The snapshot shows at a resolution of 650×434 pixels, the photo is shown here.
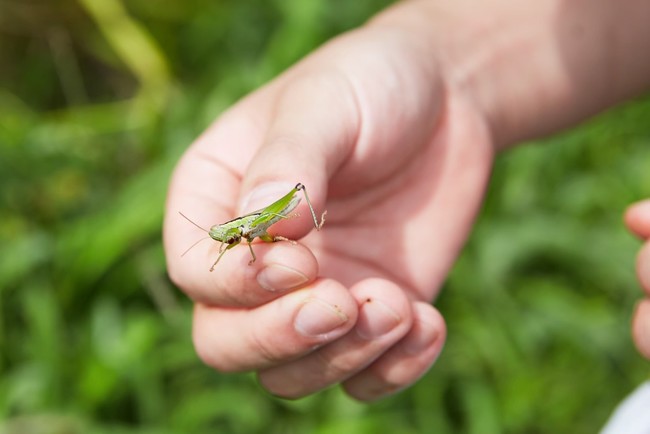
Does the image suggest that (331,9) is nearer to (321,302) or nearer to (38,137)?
(38,137)

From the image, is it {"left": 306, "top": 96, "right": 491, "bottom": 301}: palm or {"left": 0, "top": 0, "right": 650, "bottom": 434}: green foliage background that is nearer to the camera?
{"left": 306, "top": 96, "right": 491, "bottom": 301}: palm

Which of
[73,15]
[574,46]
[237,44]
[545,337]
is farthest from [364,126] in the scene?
[73,15]

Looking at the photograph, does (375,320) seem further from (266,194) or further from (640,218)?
(640,218)

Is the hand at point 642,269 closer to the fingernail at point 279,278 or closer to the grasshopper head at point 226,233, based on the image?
the fingernail at point 279,278

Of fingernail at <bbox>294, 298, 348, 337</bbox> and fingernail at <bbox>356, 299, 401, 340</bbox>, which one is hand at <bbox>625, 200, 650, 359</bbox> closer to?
fingernail at <bbox>356, 299, 401, 340</bbox>

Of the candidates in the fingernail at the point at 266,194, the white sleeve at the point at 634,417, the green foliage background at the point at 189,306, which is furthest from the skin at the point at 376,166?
the green foliage background at the point at 189,306

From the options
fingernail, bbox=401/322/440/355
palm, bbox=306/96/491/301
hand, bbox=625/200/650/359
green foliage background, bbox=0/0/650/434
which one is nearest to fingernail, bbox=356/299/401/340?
fingernail, bbox=401/322/440/355
